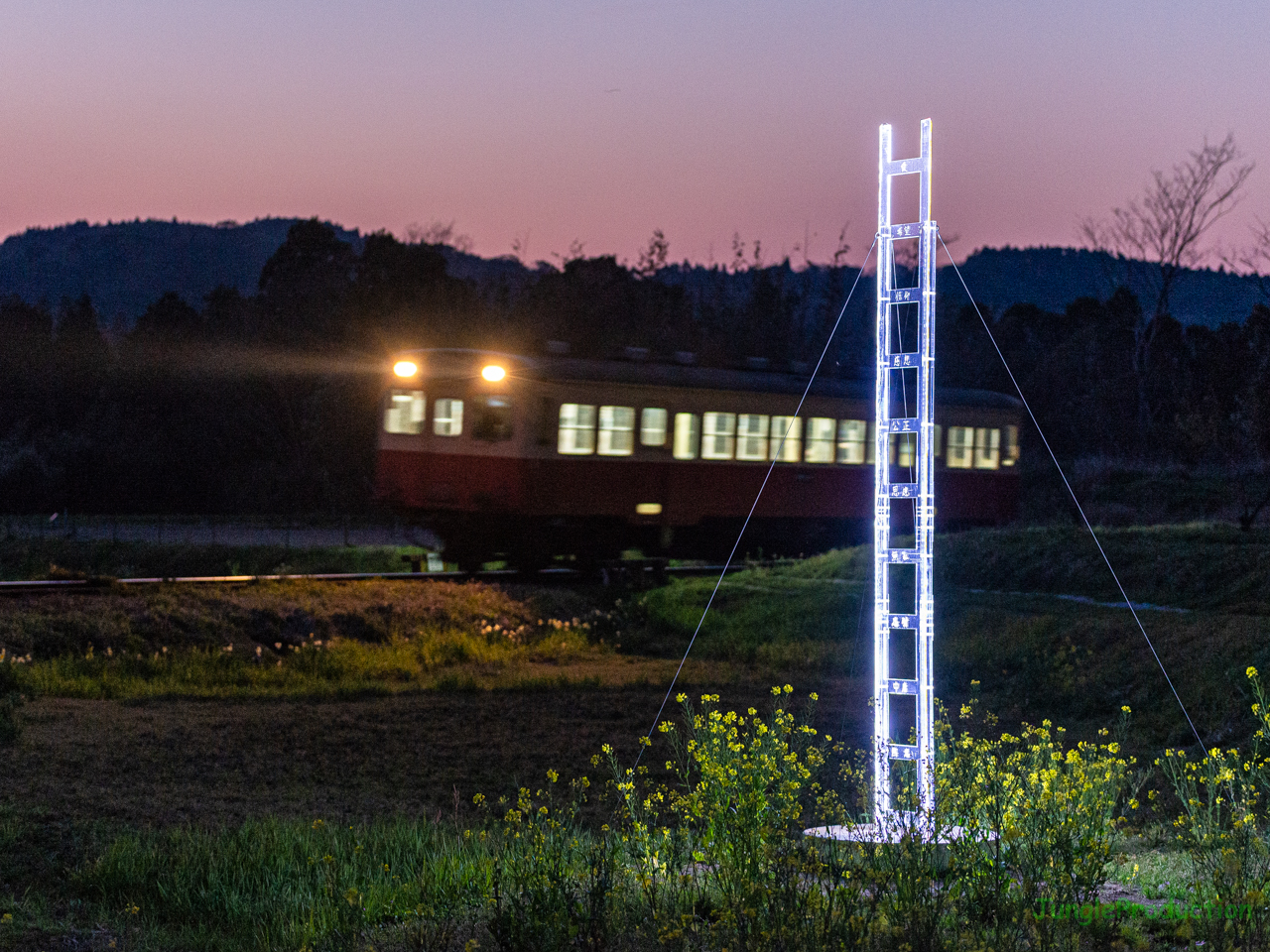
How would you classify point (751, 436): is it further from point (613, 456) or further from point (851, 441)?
point (613, 456)

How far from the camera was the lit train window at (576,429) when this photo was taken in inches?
794

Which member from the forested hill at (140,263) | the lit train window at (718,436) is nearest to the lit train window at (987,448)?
the lit train window at (718,436)

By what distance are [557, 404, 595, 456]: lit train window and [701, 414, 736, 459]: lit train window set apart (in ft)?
6.75

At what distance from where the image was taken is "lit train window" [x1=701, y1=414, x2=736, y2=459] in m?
21.7

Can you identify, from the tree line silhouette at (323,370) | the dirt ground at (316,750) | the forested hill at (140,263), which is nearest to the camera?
the dirt ground at (316,750)

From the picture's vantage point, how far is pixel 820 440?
2317 centimetres

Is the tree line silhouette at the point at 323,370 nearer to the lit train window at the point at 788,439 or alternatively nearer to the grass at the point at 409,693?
the lit train window at the point at 788,439

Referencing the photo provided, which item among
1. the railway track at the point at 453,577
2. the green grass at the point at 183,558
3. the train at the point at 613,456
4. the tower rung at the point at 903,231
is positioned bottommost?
the green grass at the point at 183,558

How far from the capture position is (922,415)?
21.0 feet

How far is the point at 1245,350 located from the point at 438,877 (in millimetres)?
35233

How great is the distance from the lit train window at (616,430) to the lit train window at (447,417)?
204 centimetres

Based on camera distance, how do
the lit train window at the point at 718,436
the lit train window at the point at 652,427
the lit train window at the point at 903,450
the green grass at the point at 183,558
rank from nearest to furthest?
the lit train window at the point at 652,427 → the lit train window at the point at 718,436 → the lit train window at the point at 903,450 → the green grass at the point at 183,558

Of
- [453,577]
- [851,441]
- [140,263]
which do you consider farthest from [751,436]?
[140,263]

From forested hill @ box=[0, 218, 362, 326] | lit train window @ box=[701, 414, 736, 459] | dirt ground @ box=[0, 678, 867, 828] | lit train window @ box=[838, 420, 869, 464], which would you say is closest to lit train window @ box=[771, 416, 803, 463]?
lit train window @ box=[701, 414, 736, 459]
